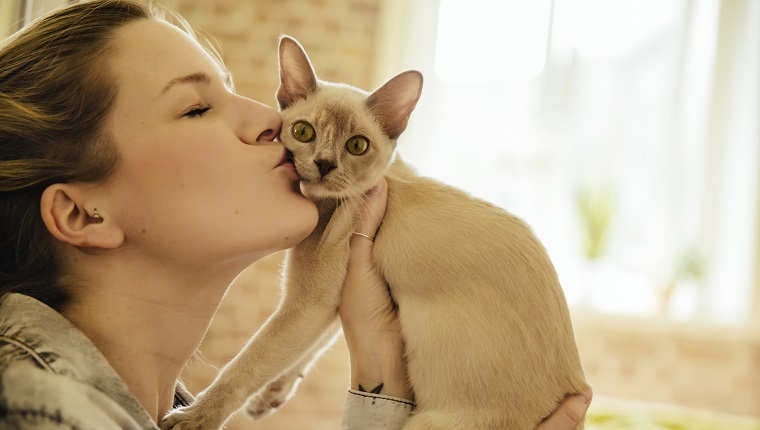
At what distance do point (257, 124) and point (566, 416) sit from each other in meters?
0.79

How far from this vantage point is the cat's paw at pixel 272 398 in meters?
1.37

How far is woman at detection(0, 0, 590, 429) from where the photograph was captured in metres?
1.01

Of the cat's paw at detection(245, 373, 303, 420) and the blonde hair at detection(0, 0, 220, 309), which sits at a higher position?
the blonde hair at detection(0, 0, 220, 309)

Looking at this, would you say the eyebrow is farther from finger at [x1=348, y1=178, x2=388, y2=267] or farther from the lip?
finger at [x1=348, y1=178, x2=388, y2=267]

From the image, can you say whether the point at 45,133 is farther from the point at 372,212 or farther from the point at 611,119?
the point at 611,119

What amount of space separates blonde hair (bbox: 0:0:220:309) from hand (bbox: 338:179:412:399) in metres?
0.51

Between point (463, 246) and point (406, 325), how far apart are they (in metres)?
0.20

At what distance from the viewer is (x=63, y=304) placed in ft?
3.40

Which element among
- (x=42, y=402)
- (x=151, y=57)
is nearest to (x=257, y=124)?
(x=151, y=57)

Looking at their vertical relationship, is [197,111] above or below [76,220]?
above

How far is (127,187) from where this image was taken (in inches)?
39.9

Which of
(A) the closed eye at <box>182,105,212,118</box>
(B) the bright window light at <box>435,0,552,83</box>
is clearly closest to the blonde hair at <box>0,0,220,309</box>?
(A) the closed eye at <box>182,105,212,118</box>

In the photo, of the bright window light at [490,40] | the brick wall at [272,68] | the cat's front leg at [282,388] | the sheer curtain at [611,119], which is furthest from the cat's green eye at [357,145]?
the bright window light at [490,40]

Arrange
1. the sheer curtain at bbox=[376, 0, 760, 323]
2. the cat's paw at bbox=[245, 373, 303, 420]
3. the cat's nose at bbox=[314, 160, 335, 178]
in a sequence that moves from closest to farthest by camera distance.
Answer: the cat's nose at bbox=[314, 160, 335, 178], the cat's paw at bbox=[245, 373, 303, 420], the sheer curtain at bbox=[376, 0, 760, 323]
